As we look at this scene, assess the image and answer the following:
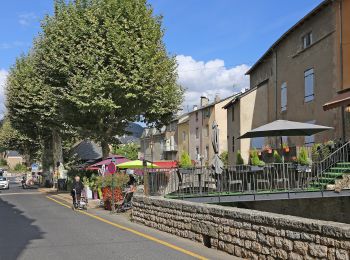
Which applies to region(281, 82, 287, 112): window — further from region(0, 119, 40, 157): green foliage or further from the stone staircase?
region(0, 119, 40, 157): green foliage

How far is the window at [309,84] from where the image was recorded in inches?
988

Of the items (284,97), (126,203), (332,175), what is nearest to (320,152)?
(332,175)

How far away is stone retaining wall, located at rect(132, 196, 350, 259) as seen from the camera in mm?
6328

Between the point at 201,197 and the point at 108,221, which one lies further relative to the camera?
the point at 108,221

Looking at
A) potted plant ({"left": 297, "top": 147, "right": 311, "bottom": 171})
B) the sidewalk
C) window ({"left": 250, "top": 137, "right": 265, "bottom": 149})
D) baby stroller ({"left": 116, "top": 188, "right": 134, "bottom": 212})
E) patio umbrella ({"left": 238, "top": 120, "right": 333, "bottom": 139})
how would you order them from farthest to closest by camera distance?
1. window ({"left": 250, "top": 137, "right": 265, "bottom": 149})
2. baby stroller ({"left": 116, "top": 188, "right": 134, "bottom": 212})
3. patio umbrella ({"left": 238, "top": 120, "right": 333, "bottom": 139})
4. potted plant ({"left": 297, "top": 147, "right": 311, "bottom": 171})
5. the sidewalk

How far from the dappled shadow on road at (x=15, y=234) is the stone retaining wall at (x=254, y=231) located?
349 cm

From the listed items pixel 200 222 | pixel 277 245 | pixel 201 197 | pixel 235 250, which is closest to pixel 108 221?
pixel 201 197

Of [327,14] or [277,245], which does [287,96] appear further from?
[277,245]

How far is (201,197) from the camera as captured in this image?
47.2 feet

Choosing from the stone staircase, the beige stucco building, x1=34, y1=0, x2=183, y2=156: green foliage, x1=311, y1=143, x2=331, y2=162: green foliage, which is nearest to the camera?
the stone staircase

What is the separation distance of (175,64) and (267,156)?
8.87 metres

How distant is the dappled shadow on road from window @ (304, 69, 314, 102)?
15225 millimetres

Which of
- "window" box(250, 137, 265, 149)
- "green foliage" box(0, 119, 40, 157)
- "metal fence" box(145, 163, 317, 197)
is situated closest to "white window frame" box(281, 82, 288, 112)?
"window" box(250, 137, 265, 149)

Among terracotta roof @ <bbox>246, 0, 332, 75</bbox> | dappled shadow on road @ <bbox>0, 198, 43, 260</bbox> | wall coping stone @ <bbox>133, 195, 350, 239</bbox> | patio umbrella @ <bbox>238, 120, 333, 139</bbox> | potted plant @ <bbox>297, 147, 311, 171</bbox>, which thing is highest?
terracotta roof @ <bbox>246, 0, 332, 75</bbox>
